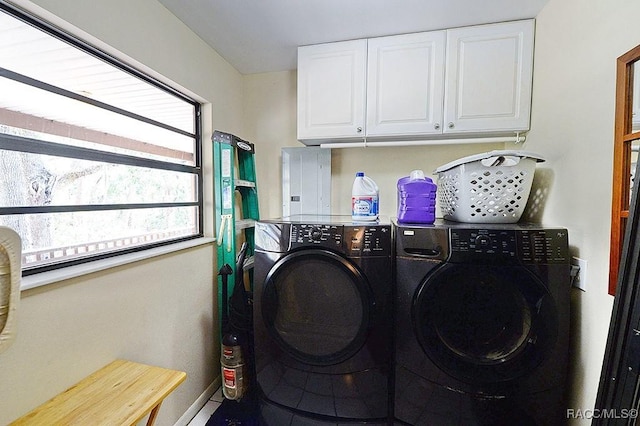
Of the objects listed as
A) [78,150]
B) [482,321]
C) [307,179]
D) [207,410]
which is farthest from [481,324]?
[78,150]

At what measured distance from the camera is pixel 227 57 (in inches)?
81.6

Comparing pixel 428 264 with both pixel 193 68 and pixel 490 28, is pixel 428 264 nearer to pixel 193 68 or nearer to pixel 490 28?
pixel 490 28

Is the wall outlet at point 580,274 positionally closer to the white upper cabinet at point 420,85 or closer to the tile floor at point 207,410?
the white upper cabinet at point 420,85

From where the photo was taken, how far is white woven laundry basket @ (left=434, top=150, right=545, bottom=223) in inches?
54.3

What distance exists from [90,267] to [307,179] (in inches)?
58.3

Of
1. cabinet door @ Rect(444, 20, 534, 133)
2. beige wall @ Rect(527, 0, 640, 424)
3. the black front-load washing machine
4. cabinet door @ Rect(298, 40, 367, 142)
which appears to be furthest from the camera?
cabinet door @ Rect(298, 40, 367, 142)

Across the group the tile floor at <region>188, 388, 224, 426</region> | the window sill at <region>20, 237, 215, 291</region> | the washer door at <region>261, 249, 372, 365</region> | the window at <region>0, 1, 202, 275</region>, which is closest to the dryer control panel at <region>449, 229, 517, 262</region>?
the washer door at <region>261, 249, 372, 365</region>

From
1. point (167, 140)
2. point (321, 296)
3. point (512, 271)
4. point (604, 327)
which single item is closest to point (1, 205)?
point (167, 140)

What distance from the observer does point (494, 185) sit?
1.41 meters

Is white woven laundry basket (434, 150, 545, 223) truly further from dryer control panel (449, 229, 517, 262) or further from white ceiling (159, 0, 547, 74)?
white ceiling (159, 0, 547, 74)

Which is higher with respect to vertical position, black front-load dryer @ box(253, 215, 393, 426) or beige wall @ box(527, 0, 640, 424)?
beige wall @ box(527, 0, 640, 424)

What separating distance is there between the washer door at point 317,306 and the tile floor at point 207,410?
799mm

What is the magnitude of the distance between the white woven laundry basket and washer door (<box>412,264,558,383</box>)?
1.16ft

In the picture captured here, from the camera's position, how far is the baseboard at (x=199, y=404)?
1.62 meters
